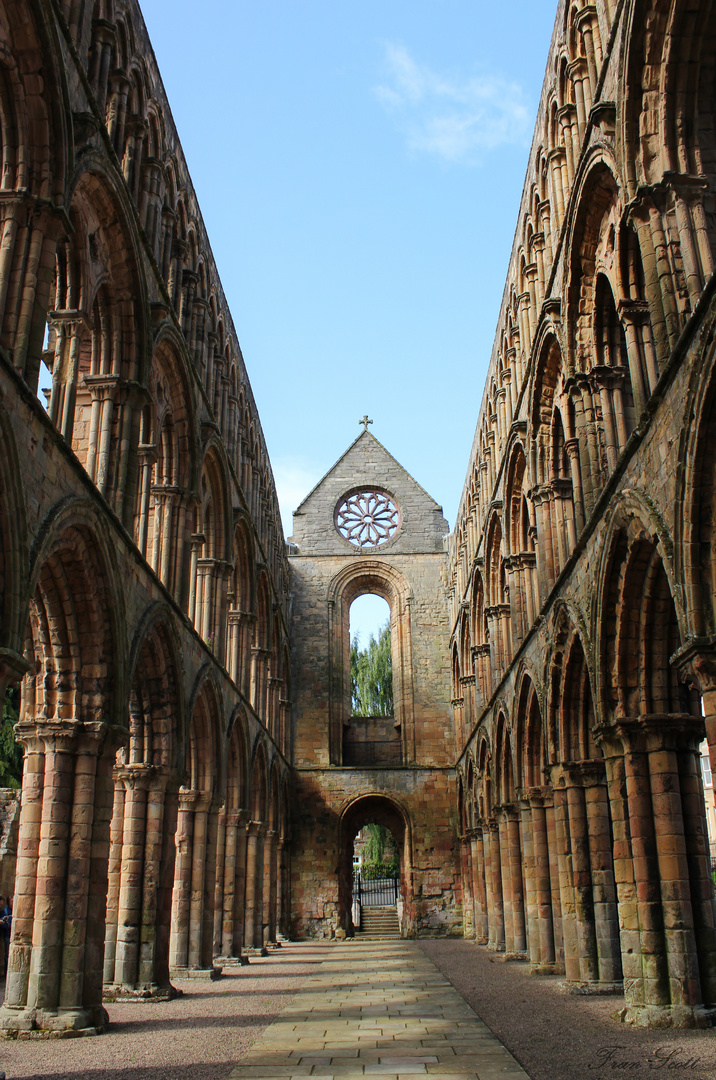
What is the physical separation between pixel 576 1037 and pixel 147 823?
21.7 ft

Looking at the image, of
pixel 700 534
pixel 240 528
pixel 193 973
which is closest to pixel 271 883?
pixel 240 528

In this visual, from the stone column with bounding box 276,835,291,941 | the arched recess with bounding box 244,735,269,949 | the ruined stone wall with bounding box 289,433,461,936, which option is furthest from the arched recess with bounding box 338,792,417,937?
the arched recess with bounding box 244,735,269,949

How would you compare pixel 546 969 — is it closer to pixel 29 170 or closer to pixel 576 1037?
pixel 576 1037

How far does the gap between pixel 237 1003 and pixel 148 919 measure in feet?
5.22

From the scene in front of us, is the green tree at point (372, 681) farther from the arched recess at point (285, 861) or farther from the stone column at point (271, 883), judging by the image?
the stone column at point (271, 883)

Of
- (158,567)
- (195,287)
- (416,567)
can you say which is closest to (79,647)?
(158,567)

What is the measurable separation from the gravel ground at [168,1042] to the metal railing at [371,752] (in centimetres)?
1793

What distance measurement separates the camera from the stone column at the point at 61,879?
9.56 meters

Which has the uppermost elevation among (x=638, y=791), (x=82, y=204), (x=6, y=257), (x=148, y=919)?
(x=82, y=204)

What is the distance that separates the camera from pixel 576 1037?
353 inches

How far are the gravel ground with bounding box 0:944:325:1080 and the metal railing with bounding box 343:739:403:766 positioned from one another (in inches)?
706

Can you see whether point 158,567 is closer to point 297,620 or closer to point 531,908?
point 531,908

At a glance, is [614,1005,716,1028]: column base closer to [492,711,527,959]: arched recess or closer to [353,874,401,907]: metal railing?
[492,711,527,959]: arched recess

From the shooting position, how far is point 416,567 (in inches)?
1334
